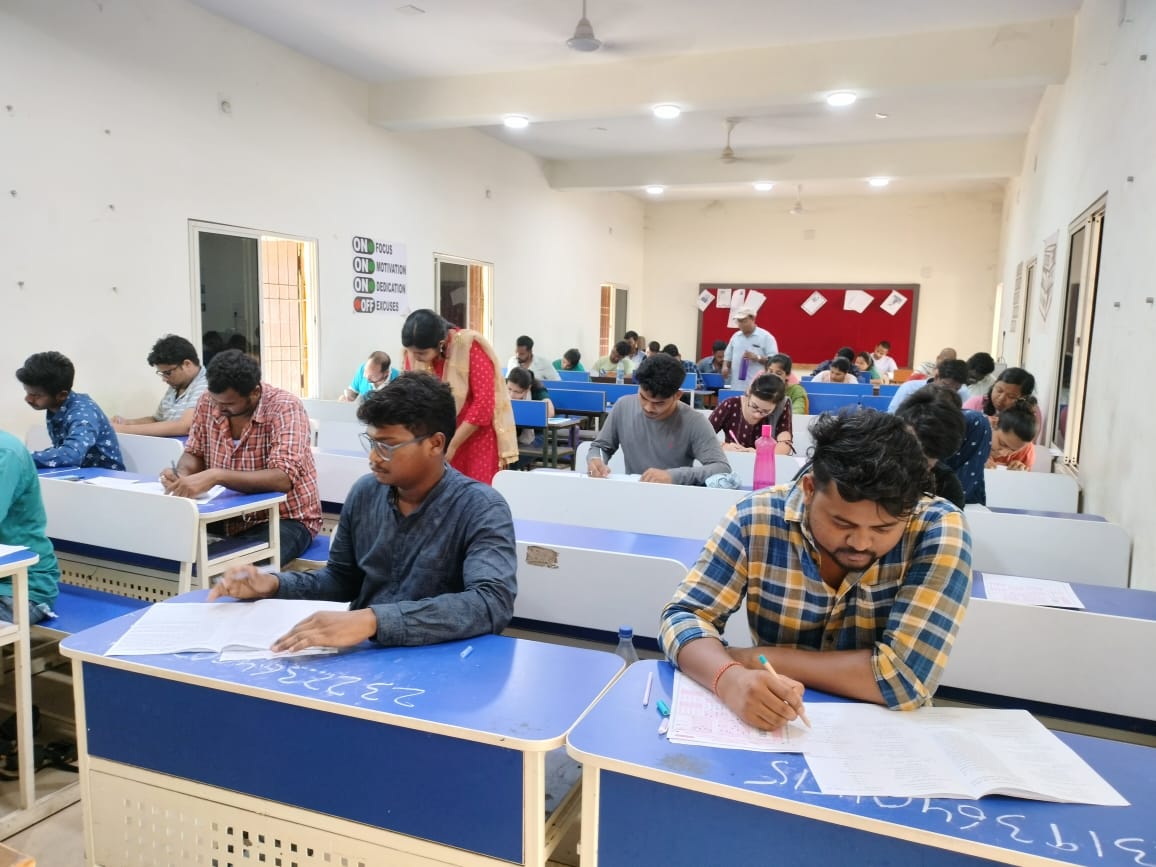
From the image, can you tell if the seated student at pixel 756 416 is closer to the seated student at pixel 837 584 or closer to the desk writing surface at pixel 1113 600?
the desk writing surface at pixel 1113 600

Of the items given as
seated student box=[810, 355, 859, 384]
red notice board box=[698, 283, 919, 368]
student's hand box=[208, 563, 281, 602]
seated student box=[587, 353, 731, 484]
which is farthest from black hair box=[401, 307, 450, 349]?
red notice board box=[698, 283, 919, 368]

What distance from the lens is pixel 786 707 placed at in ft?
4.06

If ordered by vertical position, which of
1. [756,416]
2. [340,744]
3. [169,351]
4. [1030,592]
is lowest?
[340,744]

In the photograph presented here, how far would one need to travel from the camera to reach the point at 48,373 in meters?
3.43

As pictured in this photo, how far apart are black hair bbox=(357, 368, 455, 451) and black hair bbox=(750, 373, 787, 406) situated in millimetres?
2305

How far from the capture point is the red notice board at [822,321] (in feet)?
41.7

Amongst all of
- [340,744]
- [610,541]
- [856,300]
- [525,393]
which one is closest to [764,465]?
[610,541]

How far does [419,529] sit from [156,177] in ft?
14.1

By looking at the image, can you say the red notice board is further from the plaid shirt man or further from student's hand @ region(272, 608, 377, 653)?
student's hand @ region(272, 608, 377, 653)

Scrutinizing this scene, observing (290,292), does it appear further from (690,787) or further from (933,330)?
(933,330)

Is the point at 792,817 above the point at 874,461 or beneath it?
beneath

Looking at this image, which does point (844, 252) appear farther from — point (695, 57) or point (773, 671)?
point (773, 671)

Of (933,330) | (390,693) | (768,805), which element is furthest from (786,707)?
(933,330)

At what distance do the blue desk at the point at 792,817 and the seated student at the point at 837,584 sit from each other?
0.16 m
